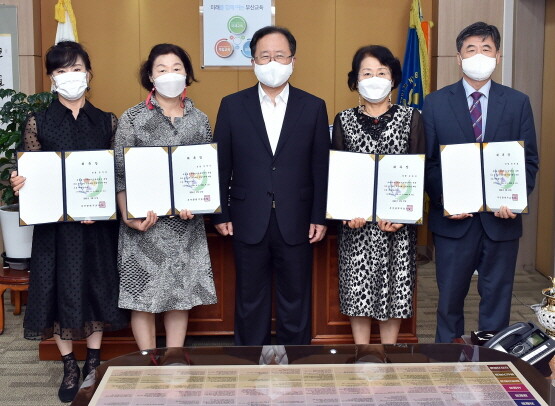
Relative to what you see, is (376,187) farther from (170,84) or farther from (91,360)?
(91,360)

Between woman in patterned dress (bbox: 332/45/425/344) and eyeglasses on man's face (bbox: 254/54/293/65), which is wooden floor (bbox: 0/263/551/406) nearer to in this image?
woman in patterned dress (bbox: 332/45/425/344)

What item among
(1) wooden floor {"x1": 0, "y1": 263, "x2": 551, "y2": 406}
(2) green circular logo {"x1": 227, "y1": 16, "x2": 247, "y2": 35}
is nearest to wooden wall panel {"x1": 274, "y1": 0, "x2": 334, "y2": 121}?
(2) green circular logo {"x1": 227, "y1": 16, "x2": 247, "y2": 35}

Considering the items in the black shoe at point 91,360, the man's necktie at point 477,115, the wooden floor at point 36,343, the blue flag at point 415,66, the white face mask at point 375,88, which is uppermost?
the blue flag at point 415,66

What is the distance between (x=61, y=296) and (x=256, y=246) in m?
0.93

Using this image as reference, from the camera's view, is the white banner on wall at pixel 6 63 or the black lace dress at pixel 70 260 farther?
the white banner on wall at pixel 6 63

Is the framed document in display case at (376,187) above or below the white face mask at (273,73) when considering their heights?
below

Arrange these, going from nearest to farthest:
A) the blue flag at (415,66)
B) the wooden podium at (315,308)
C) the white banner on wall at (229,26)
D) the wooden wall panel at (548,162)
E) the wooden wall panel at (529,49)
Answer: the wooden podium at (315,308) < the wooden wall panel at (548,162) < the wooden wall panel at (529,49) < the blue flag at (415,66) < the white banner on wall at (229,26)

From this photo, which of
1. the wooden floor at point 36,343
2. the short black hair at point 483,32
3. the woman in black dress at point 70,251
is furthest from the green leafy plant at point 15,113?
the short black hair at point 483,32

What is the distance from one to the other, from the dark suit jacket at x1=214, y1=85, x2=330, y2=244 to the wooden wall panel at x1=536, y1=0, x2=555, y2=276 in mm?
3097

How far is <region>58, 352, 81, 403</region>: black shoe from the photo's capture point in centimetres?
337

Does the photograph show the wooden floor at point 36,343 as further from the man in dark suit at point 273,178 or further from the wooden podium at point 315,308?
the man in dark suit at point 273,178

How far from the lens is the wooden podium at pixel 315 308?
3.79m

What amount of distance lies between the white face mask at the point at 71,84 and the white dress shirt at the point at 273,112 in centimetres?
80

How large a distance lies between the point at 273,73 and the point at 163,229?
87cm
